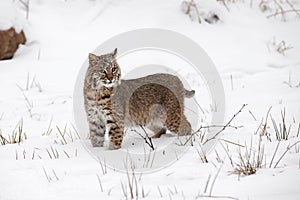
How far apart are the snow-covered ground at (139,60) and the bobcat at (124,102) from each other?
378mm

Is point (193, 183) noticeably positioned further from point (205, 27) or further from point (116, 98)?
point (205, 27)

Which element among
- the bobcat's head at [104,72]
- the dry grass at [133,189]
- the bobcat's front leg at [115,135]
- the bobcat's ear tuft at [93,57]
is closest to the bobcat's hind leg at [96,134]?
→ the bobcat's front leg at [115,135]

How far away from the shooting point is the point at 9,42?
8102 mm

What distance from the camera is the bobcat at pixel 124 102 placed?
4.47m

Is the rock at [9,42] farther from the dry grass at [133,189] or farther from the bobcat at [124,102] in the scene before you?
the dry grass at [133,189]

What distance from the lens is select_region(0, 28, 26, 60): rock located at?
7992 millimetres

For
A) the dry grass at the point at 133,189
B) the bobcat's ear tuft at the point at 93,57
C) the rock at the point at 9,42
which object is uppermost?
the rock at the point at 9,42

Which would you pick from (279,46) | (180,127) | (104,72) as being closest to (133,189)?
(104,72)

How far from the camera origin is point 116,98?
4.59 metres

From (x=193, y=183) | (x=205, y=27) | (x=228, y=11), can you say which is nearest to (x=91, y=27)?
(x=205, y=27)

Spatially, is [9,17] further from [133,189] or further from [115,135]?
[133,189]

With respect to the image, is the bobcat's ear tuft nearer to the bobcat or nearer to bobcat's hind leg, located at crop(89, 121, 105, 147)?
Answer: the bobcat

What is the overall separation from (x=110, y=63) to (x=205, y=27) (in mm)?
5634

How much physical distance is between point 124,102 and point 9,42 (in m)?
4.18
